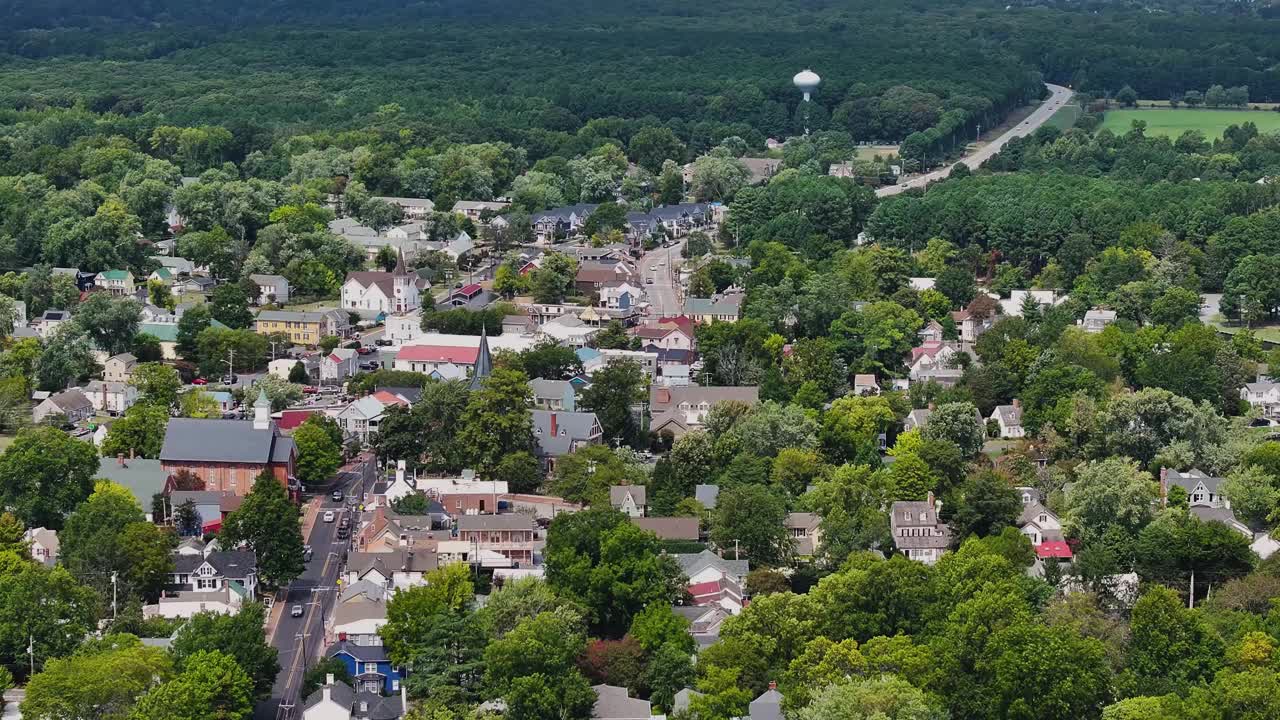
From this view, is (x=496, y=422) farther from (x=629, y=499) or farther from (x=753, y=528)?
(x=753, y=528)

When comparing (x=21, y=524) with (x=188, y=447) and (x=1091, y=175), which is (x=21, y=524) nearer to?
(x=188, y=447)

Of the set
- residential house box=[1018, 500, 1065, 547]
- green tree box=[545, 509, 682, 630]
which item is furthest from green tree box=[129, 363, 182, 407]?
residential house box=[1018, 500, 1065, 547]


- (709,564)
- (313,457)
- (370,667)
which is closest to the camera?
(370,667)

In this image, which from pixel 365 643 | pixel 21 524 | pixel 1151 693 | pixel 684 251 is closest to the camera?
pixel 1151 693

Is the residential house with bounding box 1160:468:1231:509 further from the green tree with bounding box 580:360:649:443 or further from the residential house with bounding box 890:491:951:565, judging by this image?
the green tree with bounding box 580:360:649:443

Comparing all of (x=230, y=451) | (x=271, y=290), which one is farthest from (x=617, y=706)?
(x=271, y=290)

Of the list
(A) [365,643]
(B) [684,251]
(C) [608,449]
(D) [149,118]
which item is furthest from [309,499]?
(D) [149,118]
